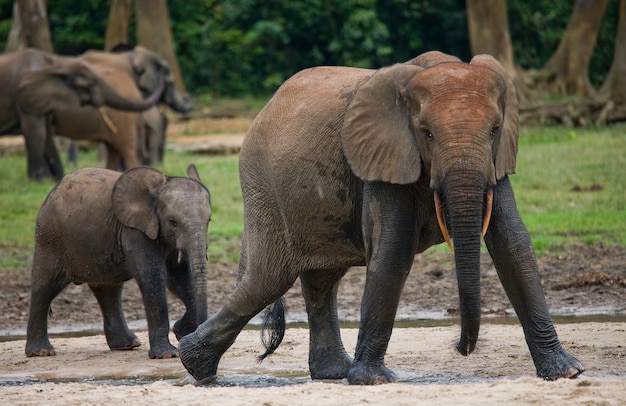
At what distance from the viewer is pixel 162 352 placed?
9.52 meters

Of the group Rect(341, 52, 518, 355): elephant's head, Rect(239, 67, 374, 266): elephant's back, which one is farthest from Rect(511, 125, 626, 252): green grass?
Rect(341, 52, 518, 355): elephant's head

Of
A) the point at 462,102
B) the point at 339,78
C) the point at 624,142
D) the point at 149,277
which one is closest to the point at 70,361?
the point at 149,277

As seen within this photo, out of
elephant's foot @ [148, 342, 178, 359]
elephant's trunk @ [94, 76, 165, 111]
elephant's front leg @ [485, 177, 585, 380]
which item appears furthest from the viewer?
elephant's trunk @ [94, 76, 165, 111]

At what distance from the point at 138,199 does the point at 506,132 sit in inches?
147

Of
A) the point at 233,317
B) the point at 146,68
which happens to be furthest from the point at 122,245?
the point at 146,68

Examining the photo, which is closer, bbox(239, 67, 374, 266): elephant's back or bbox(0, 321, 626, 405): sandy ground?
bbox(0, 321, 626, 405): sandy ground

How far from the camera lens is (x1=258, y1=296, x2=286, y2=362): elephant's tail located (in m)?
8.64

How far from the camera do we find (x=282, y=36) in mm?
30312

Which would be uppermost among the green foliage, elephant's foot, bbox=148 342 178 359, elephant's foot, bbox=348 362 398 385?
elephant's foot, bbox=348 362 398 385

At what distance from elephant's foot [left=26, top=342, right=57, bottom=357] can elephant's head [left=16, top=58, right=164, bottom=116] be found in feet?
32.6

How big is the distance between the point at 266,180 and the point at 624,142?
41.6 feet

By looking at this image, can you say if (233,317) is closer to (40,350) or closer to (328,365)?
(328,365)

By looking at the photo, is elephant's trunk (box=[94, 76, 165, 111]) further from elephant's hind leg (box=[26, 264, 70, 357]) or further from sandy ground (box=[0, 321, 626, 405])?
elephant's hind leg (box=[26, 264, 70, 357])

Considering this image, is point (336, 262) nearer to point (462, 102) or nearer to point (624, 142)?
point (462, 102)
